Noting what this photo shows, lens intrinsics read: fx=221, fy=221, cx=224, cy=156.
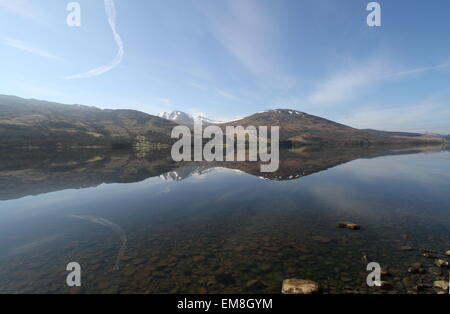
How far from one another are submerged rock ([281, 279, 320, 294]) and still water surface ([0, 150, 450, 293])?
Answer: 0.75 meters

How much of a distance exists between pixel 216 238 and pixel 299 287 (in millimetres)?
10158

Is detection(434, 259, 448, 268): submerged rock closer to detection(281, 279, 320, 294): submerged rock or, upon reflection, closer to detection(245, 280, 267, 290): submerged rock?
detection(281, 279, 320, 294): submerged rock

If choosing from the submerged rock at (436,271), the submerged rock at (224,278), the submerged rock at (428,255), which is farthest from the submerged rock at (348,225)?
the submerged rock at (224,278)

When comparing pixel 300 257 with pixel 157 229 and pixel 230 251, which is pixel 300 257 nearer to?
pixel 230 251

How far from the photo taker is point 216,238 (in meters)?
22.2

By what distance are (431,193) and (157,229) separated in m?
46.2

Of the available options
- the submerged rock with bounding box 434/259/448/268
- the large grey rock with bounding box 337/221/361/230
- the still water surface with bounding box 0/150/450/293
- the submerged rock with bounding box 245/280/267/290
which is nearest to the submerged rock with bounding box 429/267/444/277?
the still water surface with bounding box 0/150/450/293

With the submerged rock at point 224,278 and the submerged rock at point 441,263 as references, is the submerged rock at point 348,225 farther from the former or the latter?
the submerged rock at point 224,278

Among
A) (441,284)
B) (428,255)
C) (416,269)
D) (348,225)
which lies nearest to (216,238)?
(348,225)

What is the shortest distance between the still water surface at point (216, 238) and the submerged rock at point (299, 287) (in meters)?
0.75

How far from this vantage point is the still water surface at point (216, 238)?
15.3 metres

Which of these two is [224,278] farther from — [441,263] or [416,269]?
[441,263]

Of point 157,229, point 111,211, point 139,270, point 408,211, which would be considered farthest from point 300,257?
point 111,211

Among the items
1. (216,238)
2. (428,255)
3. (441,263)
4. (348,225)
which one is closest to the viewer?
(441,263)
